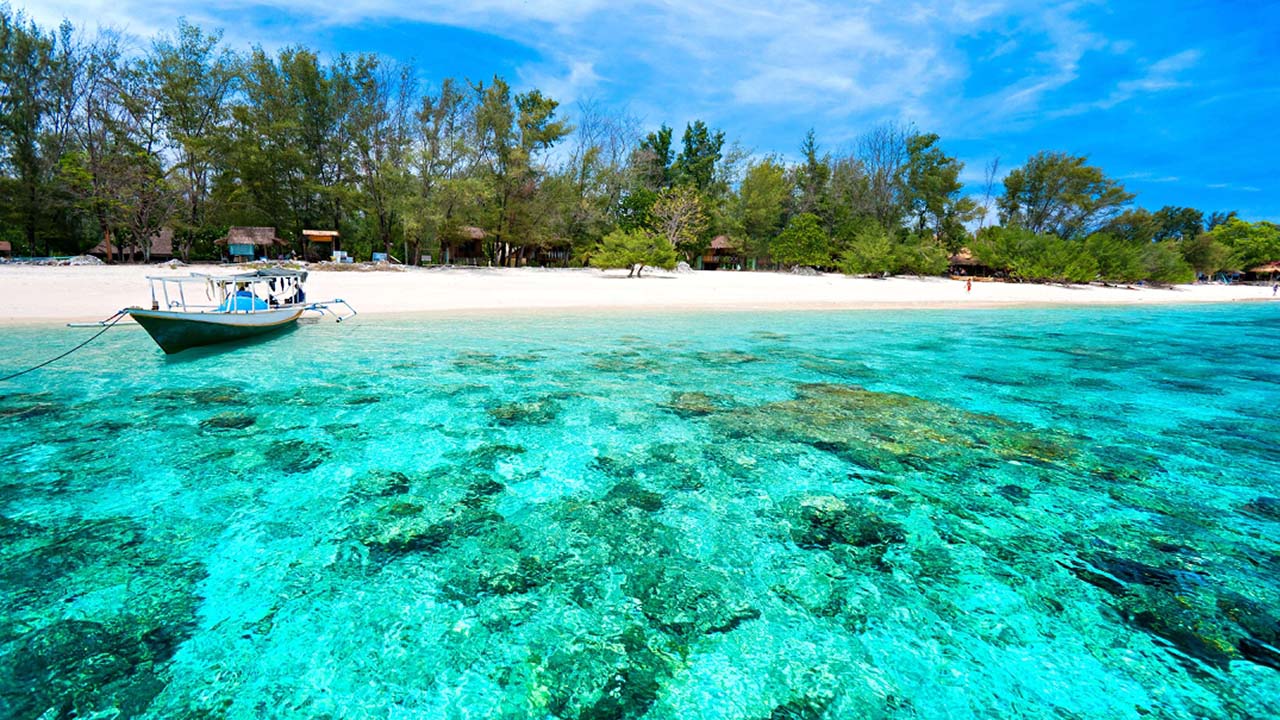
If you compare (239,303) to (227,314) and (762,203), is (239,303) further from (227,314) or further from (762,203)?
(762,203)

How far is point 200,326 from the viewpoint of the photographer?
11234mm

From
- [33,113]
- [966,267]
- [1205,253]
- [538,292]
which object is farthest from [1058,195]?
[33,113]

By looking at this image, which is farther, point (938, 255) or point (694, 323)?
point (938, 255)

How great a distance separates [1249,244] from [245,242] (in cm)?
9915

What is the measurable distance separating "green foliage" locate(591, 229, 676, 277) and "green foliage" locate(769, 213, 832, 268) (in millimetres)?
13500

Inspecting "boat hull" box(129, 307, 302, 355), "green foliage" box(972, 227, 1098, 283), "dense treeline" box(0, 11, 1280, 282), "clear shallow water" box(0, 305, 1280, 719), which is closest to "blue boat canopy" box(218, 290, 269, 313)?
"boat hull" box(129, 307, 302, 355)

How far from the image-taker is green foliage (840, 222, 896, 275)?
3856 cm

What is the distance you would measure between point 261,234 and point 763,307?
32431 millimetres

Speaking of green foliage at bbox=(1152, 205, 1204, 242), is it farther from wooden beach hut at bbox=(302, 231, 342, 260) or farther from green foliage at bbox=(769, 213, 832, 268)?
wooden beach hut at bbox=(302, 231, 342, 260)

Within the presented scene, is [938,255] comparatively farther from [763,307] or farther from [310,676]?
[310,676]

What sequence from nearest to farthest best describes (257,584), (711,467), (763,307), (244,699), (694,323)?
(244,699) < (257,584) < (711,467) < (694,323) < (763,307)

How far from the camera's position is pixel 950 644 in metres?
2.96

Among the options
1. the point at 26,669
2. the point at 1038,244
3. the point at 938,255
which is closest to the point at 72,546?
the point at 26,669

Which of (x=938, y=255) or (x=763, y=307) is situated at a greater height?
(x=938, y=255)
